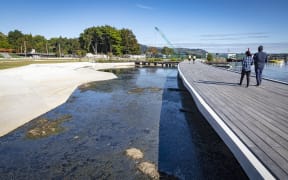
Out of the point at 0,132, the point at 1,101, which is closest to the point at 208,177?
the point at 0,132

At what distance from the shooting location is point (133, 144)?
6.01 metres

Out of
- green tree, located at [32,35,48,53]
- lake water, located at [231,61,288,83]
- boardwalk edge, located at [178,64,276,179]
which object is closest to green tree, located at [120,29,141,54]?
green tree, located at [32,35,48,53]

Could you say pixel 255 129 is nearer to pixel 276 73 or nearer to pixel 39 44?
pixel 276 73

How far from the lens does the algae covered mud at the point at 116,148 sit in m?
4.53

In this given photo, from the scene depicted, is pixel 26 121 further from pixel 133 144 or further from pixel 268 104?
pixel 268 104

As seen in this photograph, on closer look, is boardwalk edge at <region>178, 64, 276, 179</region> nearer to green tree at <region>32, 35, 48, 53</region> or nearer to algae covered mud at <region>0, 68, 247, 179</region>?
algae covered mud at <region>0, 68, 247, 179</region>

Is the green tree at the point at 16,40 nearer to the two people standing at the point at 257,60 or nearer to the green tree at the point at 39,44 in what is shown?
the green tree at the point at 39,44

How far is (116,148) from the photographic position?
573 centimetres

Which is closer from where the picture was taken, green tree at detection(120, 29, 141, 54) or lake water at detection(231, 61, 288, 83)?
lake water at detection(231, 61, 288, 83)

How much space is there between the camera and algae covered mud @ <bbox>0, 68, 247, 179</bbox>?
178 inches

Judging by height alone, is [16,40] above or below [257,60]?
above

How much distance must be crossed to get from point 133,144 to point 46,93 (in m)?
8.60

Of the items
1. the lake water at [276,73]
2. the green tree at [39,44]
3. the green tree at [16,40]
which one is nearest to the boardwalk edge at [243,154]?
the lake water at [276,73]

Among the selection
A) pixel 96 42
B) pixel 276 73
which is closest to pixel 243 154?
pixel 276 73
